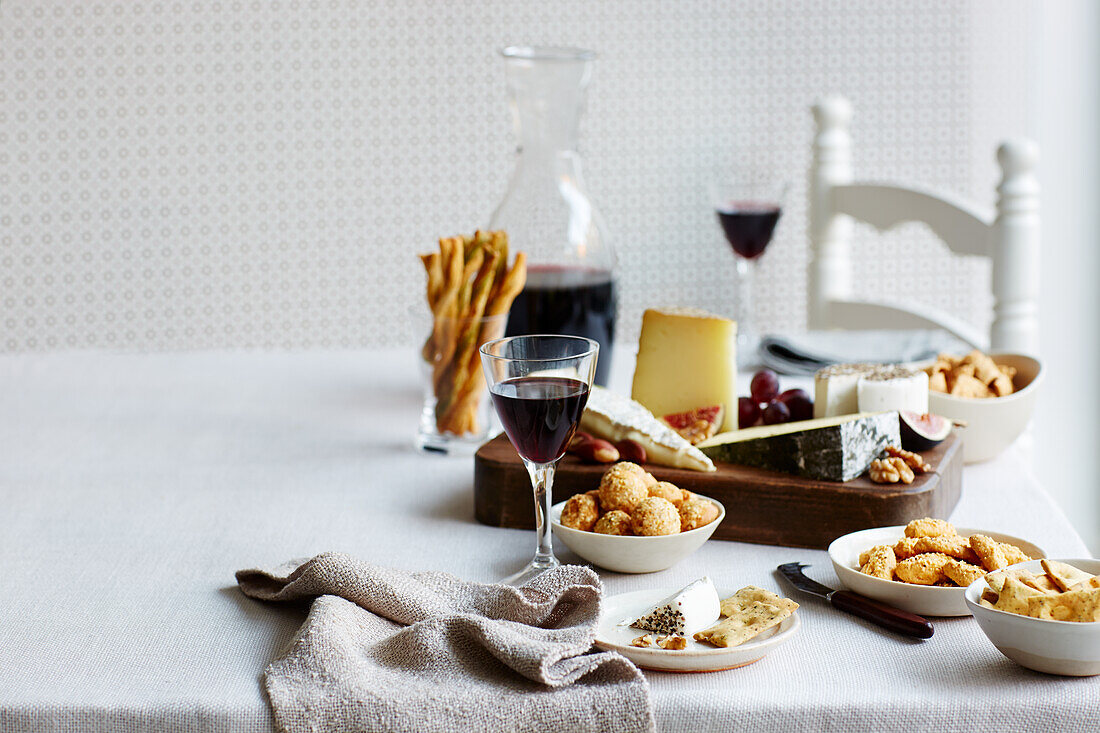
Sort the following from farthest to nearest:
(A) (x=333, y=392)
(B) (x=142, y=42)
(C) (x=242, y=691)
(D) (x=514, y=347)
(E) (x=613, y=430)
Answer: (B) (x=142, y=42)
(A) (x=333, y=392)
(E) (x=613, y=430)
(D) (x=514, y=347)
(C) (x=242, y=691)

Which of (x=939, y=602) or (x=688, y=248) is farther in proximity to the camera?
(x=688, y=248)

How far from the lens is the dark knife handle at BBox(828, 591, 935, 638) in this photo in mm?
796

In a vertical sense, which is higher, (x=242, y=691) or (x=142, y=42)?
(x=142, y=42)

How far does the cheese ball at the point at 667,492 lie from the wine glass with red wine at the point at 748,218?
105 centimetres

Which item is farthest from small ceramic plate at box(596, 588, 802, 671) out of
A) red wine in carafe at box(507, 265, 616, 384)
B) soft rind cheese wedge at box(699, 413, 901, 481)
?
red wine in carafe at box(507, 265, 616, 384)

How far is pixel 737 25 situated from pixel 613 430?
1677 mm

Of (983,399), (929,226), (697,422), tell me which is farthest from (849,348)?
(697,422)

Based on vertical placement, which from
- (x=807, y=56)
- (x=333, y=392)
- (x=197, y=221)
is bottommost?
(x=333, y=392)

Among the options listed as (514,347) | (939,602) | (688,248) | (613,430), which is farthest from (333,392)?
(688,248)

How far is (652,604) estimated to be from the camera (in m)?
0.83

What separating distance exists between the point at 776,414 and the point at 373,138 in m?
1.63

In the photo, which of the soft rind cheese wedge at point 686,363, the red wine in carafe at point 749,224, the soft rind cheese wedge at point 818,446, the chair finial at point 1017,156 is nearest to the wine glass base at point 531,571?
the soft rind cheese wedge at point 818,446

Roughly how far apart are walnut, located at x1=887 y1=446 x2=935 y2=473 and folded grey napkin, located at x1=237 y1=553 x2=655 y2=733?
373mm

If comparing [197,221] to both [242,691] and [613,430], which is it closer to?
[613,430]
